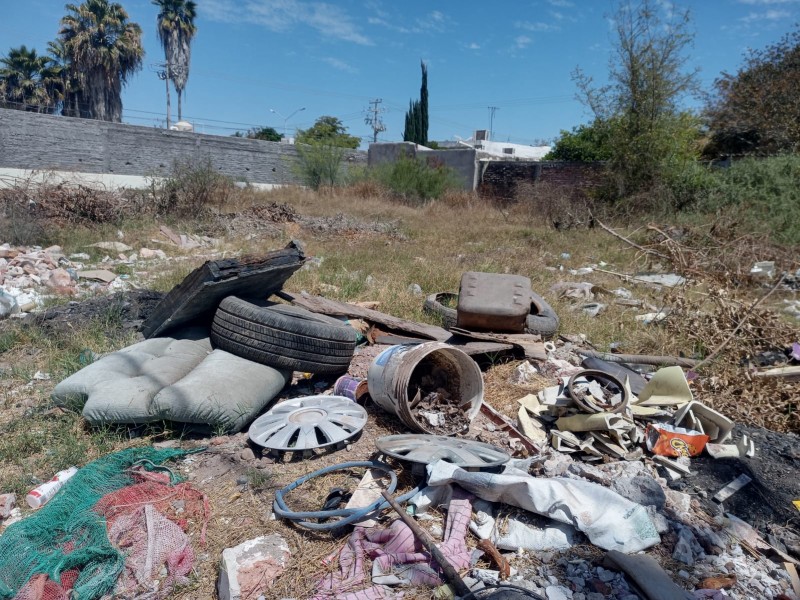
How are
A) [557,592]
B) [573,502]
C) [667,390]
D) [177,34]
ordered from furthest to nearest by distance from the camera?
[177,34], [667,390], [573,502], [557,592]

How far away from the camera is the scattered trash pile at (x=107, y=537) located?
1.89 meters

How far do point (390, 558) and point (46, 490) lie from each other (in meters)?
1.75

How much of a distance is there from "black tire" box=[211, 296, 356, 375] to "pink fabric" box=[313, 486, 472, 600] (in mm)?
1520

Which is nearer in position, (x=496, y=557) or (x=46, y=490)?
(x=496, y=557)

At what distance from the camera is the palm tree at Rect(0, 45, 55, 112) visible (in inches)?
965

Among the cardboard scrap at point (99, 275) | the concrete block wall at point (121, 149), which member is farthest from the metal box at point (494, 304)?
the concrete block wall at point (121, 149)

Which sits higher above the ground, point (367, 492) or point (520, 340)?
point (520, 340)

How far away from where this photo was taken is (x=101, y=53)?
24.2 meters

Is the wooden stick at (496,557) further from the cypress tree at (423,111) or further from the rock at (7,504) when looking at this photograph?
the cypress tree at (423,111)

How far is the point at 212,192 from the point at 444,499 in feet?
37.6

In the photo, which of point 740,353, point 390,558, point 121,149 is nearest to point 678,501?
point 390,558

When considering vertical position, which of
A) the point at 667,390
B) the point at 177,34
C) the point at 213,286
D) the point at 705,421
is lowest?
the point at 705,421

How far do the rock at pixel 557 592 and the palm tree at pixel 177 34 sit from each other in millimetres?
40738

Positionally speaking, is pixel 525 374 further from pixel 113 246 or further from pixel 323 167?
pixel 323 167
